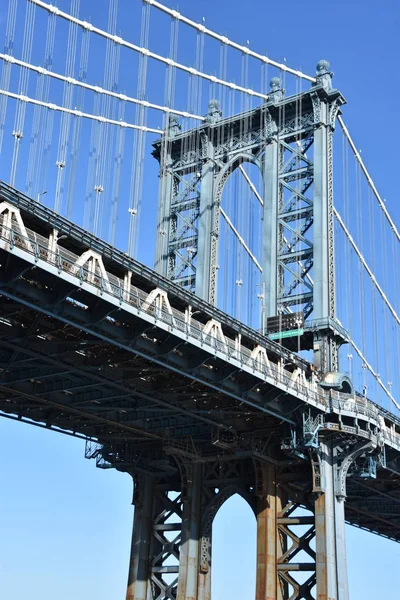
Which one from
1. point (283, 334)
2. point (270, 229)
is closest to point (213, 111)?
point (270, 229)

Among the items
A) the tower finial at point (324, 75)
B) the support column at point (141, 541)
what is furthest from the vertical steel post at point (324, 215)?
the support column at point (141, 541)

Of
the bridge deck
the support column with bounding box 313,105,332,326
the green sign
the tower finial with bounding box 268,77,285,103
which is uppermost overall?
the tower finial with bounding box 268,77,285,103

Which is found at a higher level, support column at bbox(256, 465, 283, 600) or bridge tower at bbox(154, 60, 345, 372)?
bridge tower at bbox(154, 60, 345, 372)

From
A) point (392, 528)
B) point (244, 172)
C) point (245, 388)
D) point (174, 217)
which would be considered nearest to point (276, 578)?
point (245, 388)

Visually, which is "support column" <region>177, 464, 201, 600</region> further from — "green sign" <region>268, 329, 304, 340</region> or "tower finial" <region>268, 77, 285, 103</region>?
"tower finial" <region>268, 77, 285, 103</region>

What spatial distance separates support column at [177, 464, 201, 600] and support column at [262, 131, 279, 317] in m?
11.6

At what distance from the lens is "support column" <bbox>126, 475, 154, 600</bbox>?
6066 cm

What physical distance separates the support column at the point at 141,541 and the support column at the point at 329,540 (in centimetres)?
1332

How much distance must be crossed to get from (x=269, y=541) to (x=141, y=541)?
401 inches

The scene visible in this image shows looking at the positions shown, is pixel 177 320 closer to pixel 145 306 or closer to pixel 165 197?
pixel 145 306

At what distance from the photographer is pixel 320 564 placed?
169 ft

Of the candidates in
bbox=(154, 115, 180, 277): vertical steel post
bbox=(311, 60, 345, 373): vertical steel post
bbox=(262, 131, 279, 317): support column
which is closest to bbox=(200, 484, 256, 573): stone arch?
bbox=(311, 60, 345, 373): vertical steel post

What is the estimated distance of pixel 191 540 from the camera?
58.4 m

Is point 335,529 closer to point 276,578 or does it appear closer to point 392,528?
point 276,578
